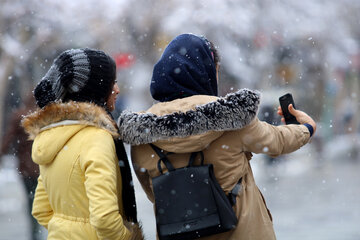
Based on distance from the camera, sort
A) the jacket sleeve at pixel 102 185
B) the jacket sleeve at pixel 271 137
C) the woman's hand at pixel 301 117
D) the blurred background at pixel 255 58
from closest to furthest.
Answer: the jacket sleeve at pixel 102 185 → the jacket sleeve at pixel 271 137 → the woman's hand at pixel 301 117 → the blurred background at pixel 255 58

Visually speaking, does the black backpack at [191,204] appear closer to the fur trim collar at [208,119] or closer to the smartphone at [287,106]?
the fur trim collar at [208,119]

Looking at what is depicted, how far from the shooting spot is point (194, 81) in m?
2.69

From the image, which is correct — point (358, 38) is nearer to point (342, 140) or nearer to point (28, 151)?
point (342, 140)

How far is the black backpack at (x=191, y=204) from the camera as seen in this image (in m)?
2.56

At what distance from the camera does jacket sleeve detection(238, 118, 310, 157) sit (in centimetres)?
261

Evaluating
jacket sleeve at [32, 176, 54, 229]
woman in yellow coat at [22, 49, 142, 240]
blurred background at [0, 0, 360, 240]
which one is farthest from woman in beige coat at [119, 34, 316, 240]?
blurred background at [0, 0, 360, 240]

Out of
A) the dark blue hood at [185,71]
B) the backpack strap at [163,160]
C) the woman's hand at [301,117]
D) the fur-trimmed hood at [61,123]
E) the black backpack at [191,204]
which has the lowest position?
the black backpack at [191,204]

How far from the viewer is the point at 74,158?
265cm

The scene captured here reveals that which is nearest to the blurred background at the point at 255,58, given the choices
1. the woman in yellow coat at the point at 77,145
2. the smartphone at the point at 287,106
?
the smartphone at the point at 287,106

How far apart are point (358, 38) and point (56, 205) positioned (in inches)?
823

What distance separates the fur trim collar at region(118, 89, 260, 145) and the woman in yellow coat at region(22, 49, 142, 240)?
231mm

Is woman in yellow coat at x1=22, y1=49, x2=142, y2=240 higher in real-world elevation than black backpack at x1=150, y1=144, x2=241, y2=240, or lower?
higher

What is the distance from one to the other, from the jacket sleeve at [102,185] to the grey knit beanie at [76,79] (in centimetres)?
23

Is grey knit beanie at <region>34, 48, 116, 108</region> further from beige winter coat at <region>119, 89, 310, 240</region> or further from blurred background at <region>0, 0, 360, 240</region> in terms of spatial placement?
blurred background at <region>0, 0, 360, 240</region>
